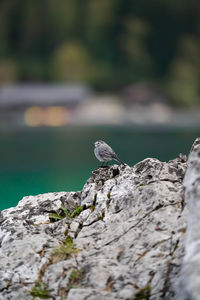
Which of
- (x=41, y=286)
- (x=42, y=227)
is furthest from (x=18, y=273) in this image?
(x=42, y=227)

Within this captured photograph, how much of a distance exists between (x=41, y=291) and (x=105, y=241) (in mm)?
561

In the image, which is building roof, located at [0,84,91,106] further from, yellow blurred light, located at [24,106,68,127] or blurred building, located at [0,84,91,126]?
yellow blurred light, located at [24,106,68,127]

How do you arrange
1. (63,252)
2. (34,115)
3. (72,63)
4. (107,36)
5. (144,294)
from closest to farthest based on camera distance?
(144,294) < (63,252) < (34,115) < (72,63) < (107,36)

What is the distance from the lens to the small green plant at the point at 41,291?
3.39m

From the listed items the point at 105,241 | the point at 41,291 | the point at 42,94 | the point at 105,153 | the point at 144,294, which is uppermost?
the point at 42,94

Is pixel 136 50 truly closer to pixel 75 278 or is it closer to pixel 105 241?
pixel 105 241

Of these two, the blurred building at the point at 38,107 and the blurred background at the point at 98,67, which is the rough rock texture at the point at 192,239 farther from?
the blurred building at the point at 38,107

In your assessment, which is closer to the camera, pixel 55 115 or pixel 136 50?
pixel 55 115

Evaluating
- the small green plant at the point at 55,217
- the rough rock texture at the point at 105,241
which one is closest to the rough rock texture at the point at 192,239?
the rough rock texture at the point at 105,241

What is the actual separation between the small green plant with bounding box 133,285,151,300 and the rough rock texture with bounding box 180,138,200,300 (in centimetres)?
33

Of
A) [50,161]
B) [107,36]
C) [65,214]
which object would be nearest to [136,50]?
[107,36]

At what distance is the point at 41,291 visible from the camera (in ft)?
11.2

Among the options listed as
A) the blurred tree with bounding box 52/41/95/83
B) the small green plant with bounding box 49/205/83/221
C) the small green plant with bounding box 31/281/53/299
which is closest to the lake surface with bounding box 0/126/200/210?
the small green plant with bounding box 49/205/83/221

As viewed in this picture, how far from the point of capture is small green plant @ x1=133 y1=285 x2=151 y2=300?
128 inches
